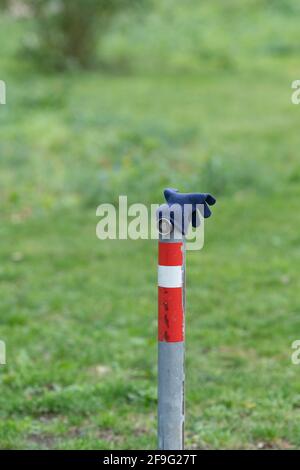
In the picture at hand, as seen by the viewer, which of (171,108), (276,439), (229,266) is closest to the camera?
(276,439)

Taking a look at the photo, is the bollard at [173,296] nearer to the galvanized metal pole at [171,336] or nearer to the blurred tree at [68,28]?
the galvanized metal pole at [171,336]

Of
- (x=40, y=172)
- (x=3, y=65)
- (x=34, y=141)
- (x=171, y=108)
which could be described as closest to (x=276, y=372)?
(x=40, y=172)

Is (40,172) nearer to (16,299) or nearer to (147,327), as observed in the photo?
(16,299)

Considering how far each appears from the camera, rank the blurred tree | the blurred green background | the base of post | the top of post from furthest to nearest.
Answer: the blurred tree
the blurred green background
the base of post
the top of post

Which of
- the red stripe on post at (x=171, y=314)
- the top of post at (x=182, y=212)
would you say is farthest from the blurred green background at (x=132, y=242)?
the top of post at (x=182, y=212)

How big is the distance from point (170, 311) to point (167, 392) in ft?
1.14

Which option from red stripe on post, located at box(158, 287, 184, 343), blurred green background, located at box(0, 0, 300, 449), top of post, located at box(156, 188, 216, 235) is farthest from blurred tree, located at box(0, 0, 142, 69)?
red stripe on post, located at box(158, 287, 184, 343)

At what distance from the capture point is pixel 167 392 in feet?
13.3

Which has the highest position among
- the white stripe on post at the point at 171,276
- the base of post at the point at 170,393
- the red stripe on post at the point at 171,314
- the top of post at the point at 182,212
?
the top of post at the point at 182,212

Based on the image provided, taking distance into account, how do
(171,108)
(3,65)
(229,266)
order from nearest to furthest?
1. (229,266)
2. (171,108)
3. (3,65)

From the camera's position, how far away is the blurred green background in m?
6.01

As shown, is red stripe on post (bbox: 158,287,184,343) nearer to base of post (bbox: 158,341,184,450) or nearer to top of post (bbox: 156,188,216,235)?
base of post (bbox: 158,341,184,450)

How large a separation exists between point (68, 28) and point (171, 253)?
17801 mm

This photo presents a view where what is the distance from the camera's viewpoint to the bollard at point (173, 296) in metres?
3.92
